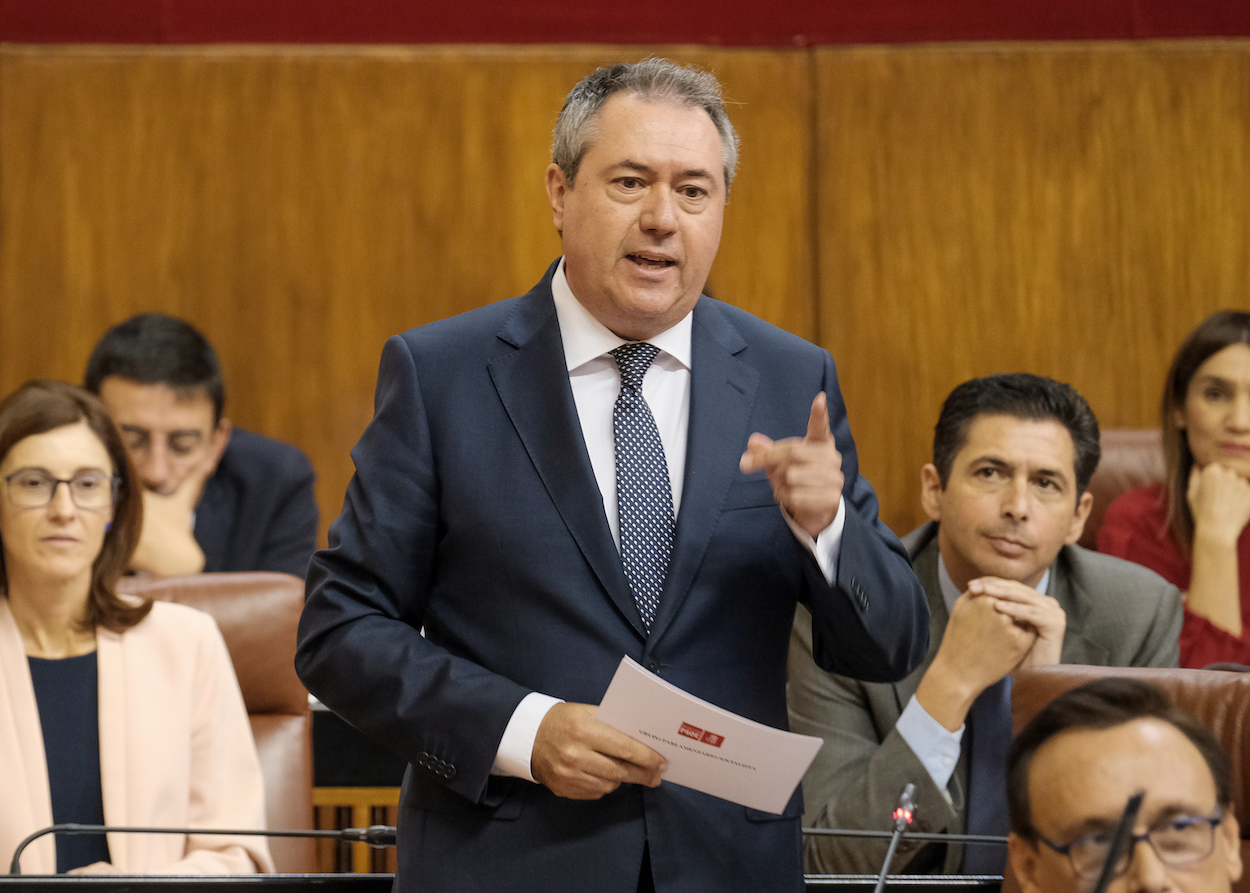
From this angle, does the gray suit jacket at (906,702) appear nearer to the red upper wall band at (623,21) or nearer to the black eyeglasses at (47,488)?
the black eyeglasses at (47,488)

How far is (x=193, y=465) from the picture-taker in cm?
312

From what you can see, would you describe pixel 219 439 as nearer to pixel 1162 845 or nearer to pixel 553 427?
pixel 553 427

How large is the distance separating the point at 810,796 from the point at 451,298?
6.35ft

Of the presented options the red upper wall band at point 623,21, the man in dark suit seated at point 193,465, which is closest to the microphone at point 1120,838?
the man in dark suit seated at point 193,465

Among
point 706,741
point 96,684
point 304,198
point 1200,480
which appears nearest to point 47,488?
point 96,684

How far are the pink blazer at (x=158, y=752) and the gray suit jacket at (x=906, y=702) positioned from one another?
0.81 m

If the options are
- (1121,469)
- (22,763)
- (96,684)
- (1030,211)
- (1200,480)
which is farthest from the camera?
(1030,211)

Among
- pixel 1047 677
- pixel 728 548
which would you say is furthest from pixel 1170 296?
pixel 728 548

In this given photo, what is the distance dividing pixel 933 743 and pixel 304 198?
7.48ft

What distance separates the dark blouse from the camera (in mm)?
1961

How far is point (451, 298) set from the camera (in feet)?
11.4

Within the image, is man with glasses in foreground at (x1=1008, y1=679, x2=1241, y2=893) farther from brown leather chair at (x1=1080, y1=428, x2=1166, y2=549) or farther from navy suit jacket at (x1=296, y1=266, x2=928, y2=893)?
brown leather chair at (x1=1080, y1=428, x2=1166, y2=549)

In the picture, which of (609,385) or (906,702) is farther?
(906,702)

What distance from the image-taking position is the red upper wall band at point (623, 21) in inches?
134
